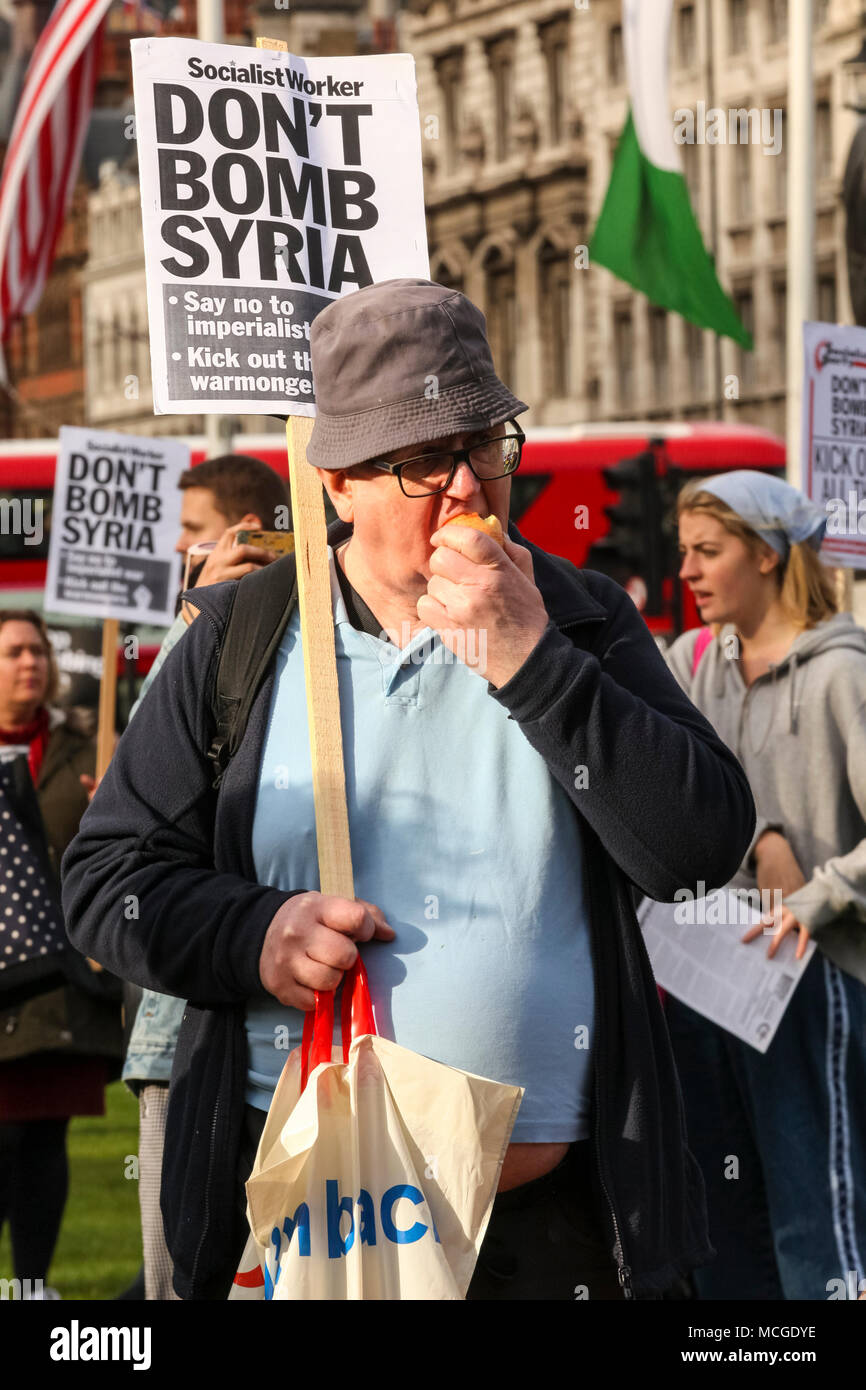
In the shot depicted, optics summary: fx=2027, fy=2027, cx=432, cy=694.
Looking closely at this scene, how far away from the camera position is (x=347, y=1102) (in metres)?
2.50

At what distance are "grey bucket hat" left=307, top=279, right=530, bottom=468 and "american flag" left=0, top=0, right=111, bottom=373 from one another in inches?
326

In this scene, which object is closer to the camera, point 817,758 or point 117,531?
point 817,758

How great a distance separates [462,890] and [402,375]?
67 centimetres

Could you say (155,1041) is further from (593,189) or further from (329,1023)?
(593,189)

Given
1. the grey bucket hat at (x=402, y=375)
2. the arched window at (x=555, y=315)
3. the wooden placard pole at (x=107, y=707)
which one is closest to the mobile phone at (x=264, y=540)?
the wooden placard pole at (x=107, y=707)

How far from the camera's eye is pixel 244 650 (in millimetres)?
2732

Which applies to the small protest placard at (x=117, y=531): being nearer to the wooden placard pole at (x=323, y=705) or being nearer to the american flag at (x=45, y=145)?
the american flag at (x=45, y=145)

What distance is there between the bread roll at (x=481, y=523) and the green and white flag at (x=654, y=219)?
7.82 meters

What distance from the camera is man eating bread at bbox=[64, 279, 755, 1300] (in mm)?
2549

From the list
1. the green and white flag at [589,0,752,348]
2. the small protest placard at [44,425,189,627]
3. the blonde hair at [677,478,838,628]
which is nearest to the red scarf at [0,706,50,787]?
the small protest placard at [44,425,189,627]

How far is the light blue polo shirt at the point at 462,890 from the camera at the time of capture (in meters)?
2.61

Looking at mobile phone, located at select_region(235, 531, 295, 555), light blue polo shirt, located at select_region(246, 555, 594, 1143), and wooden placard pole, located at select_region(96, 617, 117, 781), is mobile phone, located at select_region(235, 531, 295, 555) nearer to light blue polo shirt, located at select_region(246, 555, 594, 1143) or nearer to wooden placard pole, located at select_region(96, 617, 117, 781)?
wooden placard pole, located at select_region(96, 617, 117, 781)

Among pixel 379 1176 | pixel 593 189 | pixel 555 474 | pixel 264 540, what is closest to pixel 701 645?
pixel 264 540

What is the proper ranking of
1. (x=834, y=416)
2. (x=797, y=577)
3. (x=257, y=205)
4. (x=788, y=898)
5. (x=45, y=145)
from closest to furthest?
(x=257, y=205) → (x=788, y=898) → (x=797, y=577) → (x=834, y=416) → (x=45, y=145)
